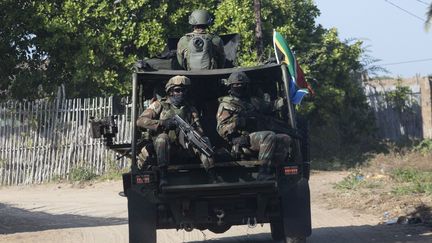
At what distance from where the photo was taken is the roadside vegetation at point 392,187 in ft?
41.9

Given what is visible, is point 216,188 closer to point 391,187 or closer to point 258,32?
point 391,187

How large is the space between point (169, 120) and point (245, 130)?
88 centimetres

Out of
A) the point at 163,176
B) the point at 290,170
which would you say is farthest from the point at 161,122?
the point at 290,170

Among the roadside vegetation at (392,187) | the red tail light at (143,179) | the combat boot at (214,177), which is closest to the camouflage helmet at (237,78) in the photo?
the combat boot at (214,177)

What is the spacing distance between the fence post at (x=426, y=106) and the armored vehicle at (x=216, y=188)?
57.4 feet

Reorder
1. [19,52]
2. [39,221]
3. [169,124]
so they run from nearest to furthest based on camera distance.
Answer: [169,124], [39,221], [19,52]

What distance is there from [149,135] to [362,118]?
50.4 ft

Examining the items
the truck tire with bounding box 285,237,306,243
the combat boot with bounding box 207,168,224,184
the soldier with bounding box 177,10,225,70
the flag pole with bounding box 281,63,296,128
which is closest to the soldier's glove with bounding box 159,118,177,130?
the combat boot with bounding box 207,168,224,184

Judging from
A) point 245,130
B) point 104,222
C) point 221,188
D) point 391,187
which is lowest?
point 104,222

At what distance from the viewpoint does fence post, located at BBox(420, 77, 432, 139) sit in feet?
84.9

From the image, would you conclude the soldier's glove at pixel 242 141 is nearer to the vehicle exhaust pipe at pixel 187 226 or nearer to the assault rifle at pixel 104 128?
the vehicle exhaust pipe at pixel 187 226

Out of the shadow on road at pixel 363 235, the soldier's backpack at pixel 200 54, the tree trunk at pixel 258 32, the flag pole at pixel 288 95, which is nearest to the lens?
the flag pole at pixel 288 95

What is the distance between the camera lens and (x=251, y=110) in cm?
870

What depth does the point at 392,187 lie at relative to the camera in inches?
607
